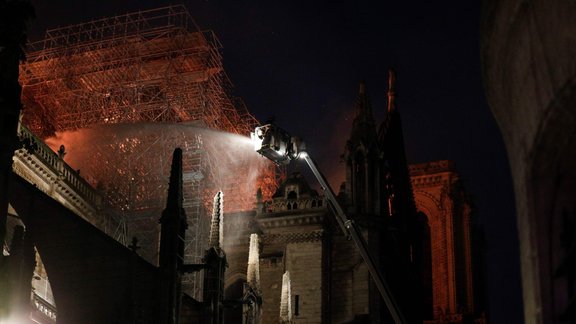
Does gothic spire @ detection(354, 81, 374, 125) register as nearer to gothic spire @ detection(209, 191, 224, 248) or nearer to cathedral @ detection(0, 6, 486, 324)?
cathedral @ detection(0, 6, 486, 324)

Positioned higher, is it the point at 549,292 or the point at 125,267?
the point at 125,267

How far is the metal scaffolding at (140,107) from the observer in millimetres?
41000

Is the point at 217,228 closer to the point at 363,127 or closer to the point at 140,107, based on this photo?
the point at 363,127

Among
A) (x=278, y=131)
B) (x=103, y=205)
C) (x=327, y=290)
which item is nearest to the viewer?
(x=278, y=131)

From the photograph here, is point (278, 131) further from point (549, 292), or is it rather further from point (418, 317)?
point (418, 317)

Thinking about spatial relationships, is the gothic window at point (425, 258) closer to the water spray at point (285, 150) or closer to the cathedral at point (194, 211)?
the cathedral at point (194, 211)

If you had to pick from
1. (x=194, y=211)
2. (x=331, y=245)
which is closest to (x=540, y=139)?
A: (x=331, y=245)

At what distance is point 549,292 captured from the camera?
12.5 ft

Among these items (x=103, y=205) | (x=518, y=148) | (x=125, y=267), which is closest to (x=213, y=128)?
(x=103, y=205)

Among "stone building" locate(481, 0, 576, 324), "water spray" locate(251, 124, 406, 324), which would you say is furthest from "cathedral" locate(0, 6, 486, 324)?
"stone building" locate(481, 0, 576, 324)

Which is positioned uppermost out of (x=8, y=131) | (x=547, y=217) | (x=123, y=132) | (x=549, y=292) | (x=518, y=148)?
(x=123, y=132)

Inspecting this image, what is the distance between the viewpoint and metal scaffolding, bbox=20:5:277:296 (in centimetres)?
4100

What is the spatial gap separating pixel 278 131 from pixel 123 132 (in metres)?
27.5

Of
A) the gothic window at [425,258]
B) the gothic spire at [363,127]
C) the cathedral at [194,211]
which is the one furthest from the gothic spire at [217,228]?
the gothic window at [425,258]
